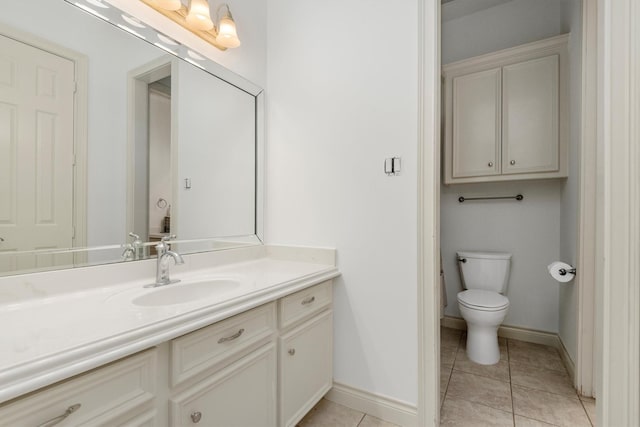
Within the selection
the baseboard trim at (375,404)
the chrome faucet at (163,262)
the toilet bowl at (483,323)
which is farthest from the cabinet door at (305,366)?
the toilet bowl at (483,323)

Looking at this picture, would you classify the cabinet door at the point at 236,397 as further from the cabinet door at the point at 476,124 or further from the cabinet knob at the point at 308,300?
the cabinet door at the point at 476,124

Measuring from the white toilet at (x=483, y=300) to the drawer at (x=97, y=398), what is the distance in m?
1.97

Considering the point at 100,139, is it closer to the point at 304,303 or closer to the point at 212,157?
the point at 212,157

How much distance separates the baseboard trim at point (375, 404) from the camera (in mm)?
1429

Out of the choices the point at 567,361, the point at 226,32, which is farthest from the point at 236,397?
the point at 567,361

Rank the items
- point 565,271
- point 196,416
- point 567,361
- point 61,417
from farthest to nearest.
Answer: point 567,361, point 565,271, point 196,416, point 61,417

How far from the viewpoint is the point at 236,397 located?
1014 millimetres

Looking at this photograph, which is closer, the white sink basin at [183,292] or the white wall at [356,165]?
the white sink basin at [183,292]

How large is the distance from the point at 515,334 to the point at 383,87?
2.27m

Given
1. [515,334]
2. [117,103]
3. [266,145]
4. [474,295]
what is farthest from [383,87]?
[515,334]

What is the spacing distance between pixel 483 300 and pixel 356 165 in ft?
4.53

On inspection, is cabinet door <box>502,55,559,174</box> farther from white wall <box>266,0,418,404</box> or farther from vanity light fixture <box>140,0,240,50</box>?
vanity light fixture <box>140,0,240,50</box>

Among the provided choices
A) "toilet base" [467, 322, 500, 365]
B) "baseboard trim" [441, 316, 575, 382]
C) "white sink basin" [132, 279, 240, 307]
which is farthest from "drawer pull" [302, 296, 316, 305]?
"baseboard trim" [441, 316, 575, 382]

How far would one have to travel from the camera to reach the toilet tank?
7.61 feet
